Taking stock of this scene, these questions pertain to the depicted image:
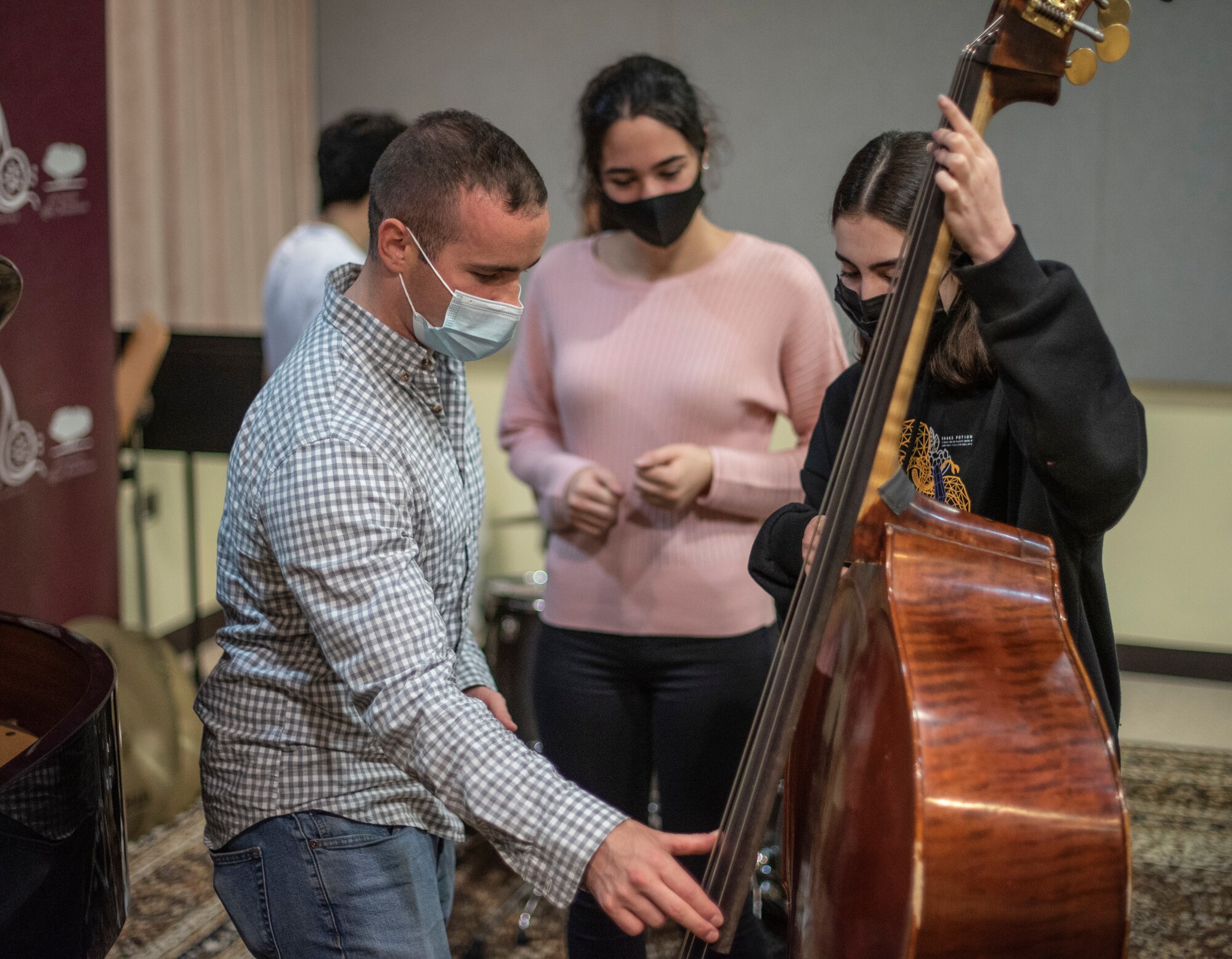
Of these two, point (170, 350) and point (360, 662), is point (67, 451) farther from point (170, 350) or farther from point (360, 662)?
point (360, 662)

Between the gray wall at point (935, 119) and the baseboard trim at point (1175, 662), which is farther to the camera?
the baseboard trim at point (1175, 662)

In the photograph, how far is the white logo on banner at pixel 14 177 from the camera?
Result: 2.61 meters

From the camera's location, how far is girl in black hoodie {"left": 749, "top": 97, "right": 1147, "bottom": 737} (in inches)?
36.6

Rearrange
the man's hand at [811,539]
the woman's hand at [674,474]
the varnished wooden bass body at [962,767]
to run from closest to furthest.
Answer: the varnished wooden bass body at [962,767], the man's hand at [811,539], the woman's hand at [674,474]

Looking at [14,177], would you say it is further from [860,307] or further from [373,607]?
[860,307]

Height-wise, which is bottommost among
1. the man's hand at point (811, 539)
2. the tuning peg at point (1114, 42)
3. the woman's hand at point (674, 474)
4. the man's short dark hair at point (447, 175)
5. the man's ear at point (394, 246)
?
the woman's hand at point (674, 474)

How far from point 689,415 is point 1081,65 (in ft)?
3.02

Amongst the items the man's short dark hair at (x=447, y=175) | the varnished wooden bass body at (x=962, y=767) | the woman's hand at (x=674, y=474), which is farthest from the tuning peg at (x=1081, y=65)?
the woman's hand at (x=674, y=474)

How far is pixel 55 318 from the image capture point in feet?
9.30

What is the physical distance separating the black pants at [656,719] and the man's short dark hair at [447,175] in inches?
30.6

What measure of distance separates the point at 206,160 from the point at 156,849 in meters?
2.47

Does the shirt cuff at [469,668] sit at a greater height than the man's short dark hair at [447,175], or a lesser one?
lesser

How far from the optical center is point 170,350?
131 inches

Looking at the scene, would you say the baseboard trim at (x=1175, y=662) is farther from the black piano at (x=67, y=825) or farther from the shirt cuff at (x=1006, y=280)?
the shirt cuff at (x=1006, y=280)
